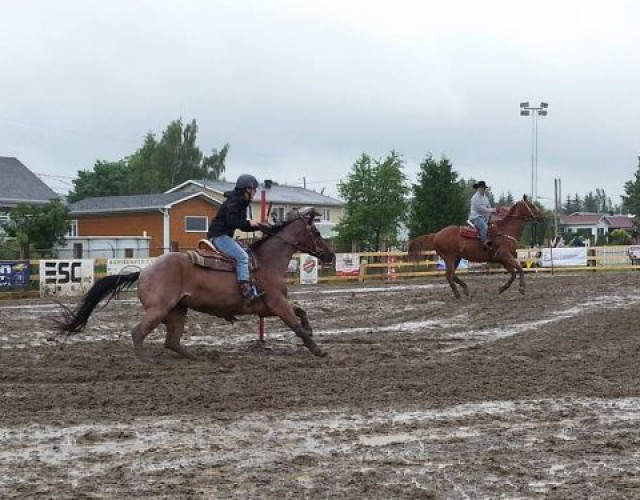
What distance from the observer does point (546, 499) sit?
5.38 m

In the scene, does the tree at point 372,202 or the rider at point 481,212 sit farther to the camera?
the tree at point 372,202

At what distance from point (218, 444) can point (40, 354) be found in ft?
19.7

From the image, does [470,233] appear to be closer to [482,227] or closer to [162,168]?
[482,227]

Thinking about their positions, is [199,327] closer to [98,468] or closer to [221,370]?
[221,370]

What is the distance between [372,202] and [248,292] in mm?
42548

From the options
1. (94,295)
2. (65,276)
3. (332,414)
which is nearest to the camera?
(332,414)

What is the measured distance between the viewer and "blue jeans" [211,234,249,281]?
1123 centimetres

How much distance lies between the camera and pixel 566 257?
126 feet

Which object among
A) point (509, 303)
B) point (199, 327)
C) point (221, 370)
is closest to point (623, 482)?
point (221, 370)

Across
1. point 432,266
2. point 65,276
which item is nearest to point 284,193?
point 432,266

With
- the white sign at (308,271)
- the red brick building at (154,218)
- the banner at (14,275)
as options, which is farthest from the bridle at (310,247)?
the red brick building at (154,218)

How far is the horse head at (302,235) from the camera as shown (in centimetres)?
1188

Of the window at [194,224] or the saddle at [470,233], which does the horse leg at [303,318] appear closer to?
the saddle at [470,233]

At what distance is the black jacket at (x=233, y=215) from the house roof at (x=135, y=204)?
4179 cm
